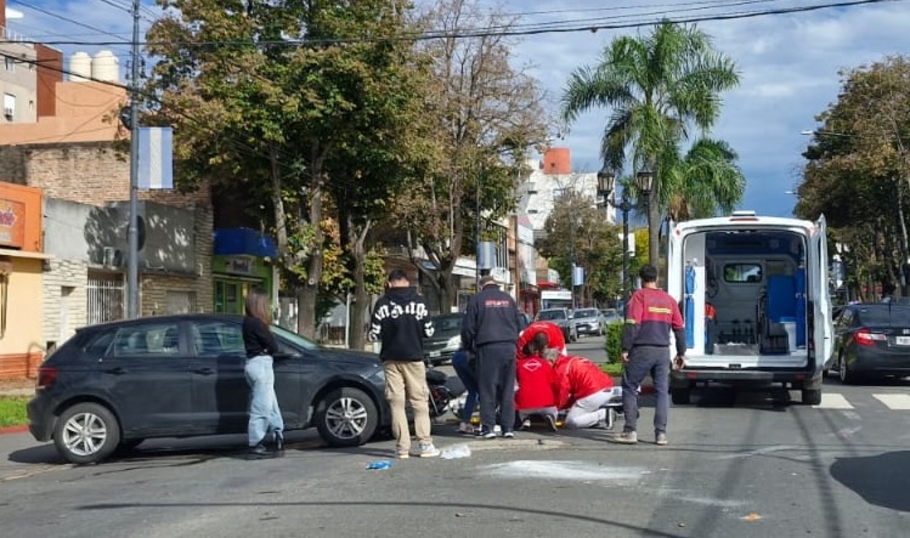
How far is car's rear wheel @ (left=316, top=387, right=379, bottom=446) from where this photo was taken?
11344mm

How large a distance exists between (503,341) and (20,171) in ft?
76.0

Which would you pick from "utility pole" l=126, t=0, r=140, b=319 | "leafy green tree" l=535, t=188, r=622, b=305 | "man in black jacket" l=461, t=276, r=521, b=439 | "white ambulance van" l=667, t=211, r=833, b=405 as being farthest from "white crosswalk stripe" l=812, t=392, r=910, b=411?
"leafy green tree" l=535, t=188, r=622, b=305

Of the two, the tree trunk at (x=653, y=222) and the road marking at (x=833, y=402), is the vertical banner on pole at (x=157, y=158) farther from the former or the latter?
the road marking at (x=833, y=402)

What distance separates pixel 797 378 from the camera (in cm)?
1418

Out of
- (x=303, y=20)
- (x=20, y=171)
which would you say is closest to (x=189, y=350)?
(x=303, y=20)

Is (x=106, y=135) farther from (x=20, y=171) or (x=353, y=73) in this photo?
(x=353, y=73)

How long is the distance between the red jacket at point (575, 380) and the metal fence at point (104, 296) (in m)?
16.0

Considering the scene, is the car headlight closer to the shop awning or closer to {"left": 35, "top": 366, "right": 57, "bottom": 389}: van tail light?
the shop awning

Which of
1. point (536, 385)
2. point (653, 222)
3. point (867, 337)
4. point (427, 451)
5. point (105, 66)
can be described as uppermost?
point (105, 66)

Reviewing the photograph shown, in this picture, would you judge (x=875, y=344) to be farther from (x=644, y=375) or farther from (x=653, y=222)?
(x=644, y=375)

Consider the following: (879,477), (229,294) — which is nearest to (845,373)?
(879,477)

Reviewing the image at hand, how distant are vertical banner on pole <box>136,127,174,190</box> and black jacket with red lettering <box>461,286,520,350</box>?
1150 cm

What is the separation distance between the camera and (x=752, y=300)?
16.0m

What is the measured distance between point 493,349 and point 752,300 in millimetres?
6513
